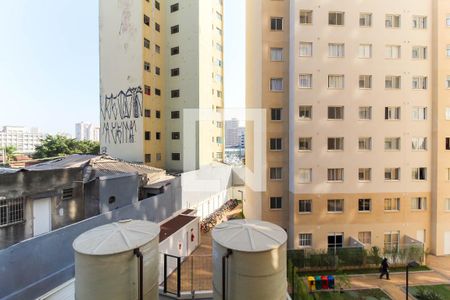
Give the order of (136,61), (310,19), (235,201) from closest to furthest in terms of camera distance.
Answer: (310,19)
(136,61)
(235,201)

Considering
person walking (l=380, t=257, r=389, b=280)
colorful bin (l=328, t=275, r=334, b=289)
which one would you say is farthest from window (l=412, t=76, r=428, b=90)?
colorful bin (l=328, t=275, r=334, b=289)

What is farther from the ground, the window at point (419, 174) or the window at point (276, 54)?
the window at point (276, 54)

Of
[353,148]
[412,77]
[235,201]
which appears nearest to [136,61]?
[235,201]

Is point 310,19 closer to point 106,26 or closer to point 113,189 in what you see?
point 113,189

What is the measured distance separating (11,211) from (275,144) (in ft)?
53.5

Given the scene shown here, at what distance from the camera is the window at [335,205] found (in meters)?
19.1

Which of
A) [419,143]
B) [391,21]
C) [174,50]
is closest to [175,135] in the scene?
[174,50]

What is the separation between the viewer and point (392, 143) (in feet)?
63.4

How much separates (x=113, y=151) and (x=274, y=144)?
20.4m

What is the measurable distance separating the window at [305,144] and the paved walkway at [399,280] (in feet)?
29.9

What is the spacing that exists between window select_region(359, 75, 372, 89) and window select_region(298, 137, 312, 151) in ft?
19.0

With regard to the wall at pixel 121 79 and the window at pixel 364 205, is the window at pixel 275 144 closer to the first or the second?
the window at pixel 364 205

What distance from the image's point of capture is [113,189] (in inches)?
581

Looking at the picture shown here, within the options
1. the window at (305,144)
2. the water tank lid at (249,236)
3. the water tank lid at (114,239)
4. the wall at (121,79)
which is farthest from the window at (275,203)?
the water tank lid at (114,239)
